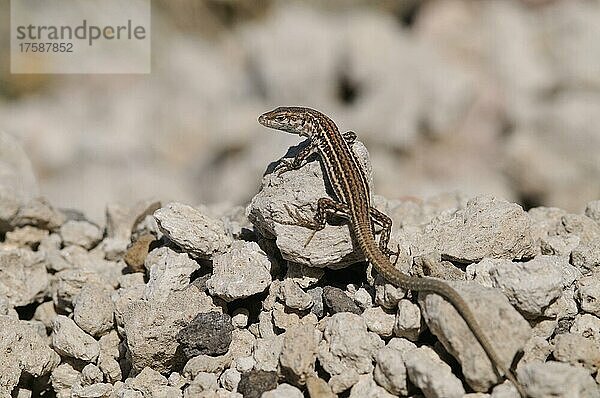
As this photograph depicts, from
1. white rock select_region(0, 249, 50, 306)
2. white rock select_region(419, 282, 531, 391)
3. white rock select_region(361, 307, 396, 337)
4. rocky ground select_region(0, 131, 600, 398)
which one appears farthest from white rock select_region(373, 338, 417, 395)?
white rock select_region(0, 249, 50, 306)

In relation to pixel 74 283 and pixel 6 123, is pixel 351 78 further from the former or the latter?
pixel 74 283

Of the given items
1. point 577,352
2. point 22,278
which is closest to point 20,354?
point 22,278

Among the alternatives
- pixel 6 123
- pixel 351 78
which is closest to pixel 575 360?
pixel 351 78

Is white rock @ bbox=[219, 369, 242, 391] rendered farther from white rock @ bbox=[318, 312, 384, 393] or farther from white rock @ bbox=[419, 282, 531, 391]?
white rock @ bbox=[419, 282, 531, 391]

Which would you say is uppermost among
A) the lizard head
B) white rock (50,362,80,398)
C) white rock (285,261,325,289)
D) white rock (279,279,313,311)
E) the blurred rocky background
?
the blurred rocky background

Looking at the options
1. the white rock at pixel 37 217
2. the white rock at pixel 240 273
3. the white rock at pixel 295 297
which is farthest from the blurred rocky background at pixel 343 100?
the white rock at pixel 295 297

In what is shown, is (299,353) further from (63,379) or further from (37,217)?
(37,217)

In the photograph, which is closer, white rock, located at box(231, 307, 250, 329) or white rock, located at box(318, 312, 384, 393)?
white rock, located at box(318, 312, 384, 393)
